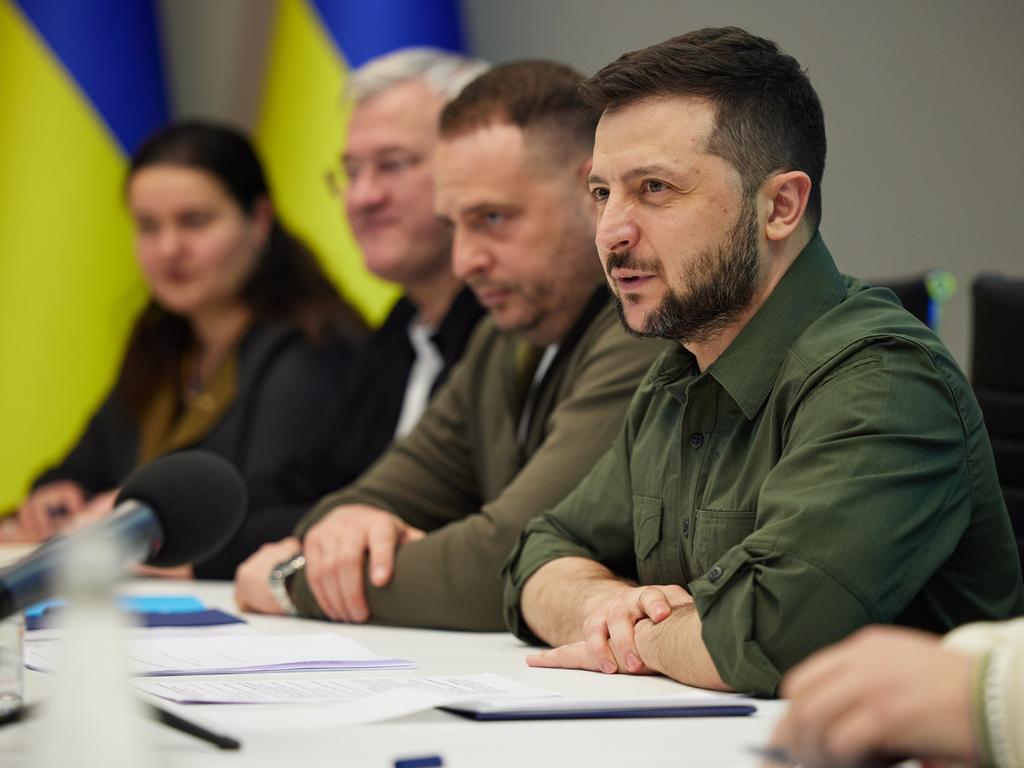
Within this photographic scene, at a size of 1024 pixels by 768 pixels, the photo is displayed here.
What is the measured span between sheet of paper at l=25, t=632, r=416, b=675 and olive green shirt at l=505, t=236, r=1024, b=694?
38 cm

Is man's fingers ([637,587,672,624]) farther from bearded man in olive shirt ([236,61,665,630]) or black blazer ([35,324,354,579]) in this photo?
black blazer ([35,324,354,579])

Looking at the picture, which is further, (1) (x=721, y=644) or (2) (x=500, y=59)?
(2) (x=500, y=59)

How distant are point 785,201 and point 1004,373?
2.49ft

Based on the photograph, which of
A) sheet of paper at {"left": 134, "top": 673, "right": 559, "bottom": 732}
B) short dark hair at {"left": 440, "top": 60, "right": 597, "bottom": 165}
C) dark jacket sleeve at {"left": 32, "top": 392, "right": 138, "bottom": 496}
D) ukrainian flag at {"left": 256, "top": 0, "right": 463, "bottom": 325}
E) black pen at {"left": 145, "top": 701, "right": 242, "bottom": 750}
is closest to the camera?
black pen at {"left": 145, "top": 701, "right": 242, "bottom": 750}

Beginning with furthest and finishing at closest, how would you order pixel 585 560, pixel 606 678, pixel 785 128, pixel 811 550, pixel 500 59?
pixel 500 59 < pixel 585 560 < pixel 785 128 < pixel 606 678 < pixel 811 550

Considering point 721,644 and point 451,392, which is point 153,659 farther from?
point 451,392

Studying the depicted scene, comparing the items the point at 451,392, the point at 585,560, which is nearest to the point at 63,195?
the point at 451,392

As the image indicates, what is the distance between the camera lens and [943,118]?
2828 millimetres

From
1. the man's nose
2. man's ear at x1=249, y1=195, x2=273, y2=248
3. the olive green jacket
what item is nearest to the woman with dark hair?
man's ear at x1=249, y1=195, x2=273, y2=248

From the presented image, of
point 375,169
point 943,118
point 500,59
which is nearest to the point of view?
point 943,118

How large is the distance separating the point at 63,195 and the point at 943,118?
8.62ft

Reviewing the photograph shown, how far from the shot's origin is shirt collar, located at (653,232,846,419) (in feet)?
4.95

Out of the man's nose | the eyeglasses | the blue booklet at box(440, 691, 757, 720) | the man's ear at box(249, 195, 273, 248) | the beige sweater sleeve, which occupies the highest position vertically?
the eyeglasses

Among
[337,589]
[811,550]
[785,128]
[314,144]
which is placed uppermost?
[314,144]
